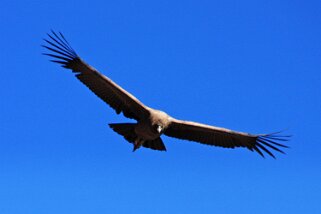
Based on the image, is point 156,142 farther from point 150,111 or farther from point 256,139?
point 256,139

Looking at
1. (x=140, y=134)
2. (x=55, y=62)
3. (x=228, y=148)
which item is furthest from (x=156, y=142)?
(x=55, y=62)

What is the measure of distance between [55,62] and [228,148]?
4521 mm

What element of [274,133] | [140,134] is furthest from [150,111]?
[274,133]

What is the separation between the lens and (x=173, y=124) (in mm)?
16531

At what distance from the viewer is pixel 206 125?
16438 mm

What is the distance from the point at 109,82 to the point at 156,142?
5.96 ft

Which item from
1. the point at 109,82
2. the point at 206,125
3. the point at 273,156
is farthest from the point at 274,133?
the point at 109,82

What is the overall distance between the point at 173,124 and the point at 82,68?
2488 millimetres

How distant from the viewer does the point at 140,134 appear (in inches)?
636

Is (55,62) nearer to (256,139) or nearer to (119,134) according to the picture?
(119,134)

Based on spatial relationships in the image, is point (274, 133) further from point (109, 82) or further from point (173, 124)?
point (109, 82)

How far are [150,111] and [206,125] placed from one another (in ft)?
4.50

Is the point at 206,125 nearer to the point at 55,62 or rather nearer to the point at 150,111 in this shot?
the point at 150,111

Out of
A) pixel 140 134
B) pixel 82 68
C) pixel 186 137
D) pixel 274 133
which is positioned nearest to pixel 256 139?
pixel 274 133
